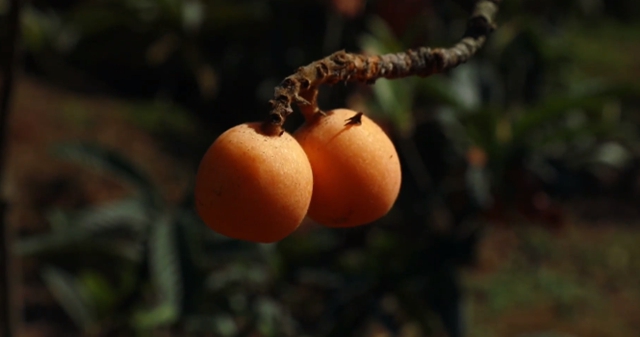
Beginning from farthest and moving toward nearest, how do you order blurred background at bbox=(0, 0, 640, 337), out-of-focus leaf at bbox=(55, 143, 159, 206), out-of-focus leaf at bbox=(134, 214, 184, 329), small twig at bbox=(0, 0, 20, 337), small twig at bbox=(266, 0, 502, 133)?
out-of-focus leaf at bbox=(55, 143, 159, 206)
blurred background at bbox=(0, 0, 640, 337)
out-of-focus leaf at bbox=(134, 214, 184, 329)
small twig at bbox=(0, 0, 20, 337)
small twig at bbox=(266, 0, 502, 133)

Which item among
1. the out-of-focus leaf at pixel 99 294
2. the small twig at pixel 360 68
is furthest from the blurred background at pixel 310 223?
the small twig at pixel 360 68

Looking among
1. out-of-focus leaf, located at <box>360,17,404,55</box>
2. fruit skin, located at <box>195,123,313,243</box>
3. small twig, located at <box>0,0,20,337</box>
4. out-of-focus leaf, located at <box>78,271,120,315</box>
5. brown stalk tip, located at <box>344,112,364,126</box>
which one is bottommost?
fruit skin, located at <box>195,123,313,243</box>

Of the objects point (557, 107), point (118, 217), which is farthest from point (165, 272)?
point (557, 107)

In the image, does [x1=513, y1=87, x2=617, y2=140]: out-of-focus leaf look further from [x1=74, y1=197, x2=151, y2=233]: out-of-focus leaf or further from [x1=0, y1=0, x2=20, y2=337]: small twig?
[x1=0, y1=0, x2=20, y2=337]: small twig

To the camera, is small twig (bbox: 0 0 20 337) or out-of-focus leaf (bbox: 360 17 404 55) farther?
out-of-focus leaf (bbox: 360 17 404 55)

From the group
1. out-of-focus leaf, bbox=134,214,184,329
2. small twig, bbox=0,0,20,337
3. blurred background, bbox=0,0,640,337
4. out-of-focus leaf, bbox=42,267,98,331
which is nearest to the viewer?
small twig, bbox=0,0,20,337

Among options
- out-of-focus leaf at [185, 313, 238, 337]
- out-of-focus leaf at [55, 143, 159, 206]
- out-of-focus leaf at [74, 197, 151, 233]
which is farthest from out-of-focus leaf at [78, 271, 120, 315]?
out-of-focus leaf at [185, 313, 238, 337]

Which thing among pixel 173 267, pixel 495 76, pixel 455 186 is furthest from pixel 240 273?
pixel 495 76

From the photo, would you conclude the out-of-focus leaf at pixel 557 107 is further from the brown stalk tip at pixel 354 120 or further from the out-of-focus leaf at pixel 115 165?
the brown stalk tip at pixel 354 120
